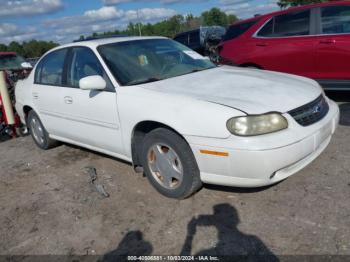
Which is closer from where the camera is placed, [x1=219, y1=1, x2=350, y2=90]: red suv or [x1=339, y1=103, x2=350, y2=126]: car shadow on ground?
[x1=339, y1=103, x2=350, y2=126]: car shadow on ground

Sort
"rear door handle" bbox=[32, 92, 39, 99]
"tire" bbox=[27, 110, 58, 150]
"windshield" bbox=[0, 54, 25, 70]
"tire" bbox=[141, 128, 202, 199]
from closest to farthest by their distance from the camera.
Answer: "tire" bbox=[141, 128, 202, 199]
"rear door handle" bbox=[32, 92, 39, 99]
"tire" bbox=[27, 110, 58, 150]
"windshield" bbox=[0, 54, 25, 70]

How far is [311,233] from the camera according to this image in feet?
9.45

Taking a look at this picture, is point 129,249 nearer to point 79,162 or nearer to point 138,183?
point 138,183

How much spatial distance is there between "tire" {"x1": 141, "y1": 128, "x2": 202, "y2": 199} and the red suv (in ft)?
12.7

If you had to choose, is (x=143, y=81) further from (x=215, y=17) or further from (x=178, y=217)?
(x=215, y=17)

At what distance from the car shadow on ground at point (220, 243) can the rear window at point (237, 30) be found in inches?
192

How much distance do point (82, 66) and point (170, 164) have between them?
1778mm

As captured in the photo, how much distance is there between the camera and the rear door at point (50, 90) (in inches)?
187

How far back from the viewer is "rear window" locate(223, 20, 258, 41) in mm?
7312

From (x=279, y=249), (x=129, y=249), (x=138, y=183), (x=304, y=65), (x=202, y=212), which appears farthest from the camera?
(x=304, y=65)

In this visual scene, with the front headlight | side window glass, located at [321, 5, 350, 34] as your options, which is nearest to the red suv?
side window glass, located at [321, 5, 350, 34]

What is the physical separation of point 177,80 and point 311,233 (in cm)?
195

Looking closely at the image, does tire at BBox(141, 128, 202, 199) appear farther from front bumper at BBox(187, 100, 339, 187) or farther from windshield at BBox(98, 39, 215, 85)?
windshield at BBox(98, 39, 215, 85)

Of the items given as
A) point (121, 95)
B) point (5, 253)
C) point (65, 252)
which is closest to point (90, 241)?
point (65, 252)
